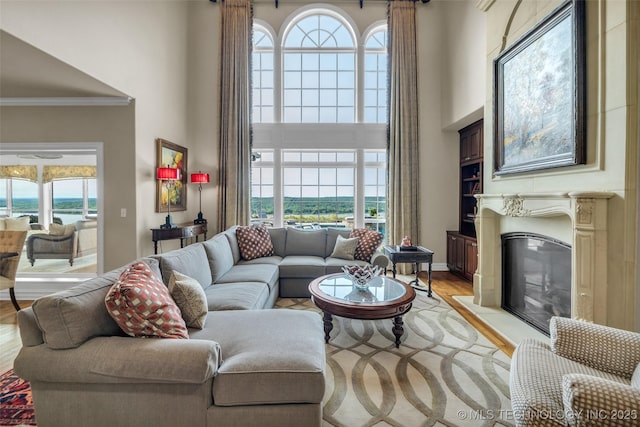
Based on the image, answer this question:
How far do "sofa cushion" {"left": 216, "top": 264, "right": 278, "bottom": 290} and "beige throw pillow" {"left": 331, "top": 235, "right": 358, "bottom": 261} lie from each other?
36.5 inches

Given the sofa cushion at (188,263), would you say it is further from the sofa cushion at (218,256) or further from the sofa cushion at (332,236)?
the sofa cushion at (332,236)

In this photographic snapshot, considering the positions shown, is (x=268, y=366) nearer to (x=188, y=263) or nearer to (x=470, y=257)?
(x=188, y=263)

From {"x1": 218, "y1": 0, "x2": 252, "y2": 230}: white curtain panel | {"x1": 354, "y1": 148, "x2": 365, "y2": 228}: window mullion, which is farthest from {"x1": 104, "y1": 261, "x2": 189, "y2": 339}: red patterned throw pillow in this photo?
{"x1": 354, "y1": 148, "x2": 365, "y2": 228}: window mullion

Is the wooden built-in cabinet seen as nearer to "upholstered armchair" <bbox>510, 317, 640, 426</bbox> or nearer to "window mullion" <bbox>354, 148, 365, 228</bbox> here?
"window mullion" <bbox>354, 148, 365, 228</bbox>

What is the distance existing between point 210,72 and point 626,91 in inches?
221

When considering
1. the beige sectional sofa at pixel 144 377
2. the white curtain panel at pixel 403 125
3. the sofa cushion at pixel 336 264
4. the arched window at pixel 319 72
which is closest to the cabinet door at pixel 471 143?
the white curtain panel at pixel 403 125

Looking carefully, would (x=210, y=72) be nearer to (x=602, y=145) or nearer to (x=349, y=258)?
(x=349, y=258)

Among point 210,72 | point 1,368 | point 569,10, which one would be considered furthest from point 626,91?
point 210,72

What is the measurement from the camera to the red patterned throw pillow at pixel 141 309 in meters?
1.44

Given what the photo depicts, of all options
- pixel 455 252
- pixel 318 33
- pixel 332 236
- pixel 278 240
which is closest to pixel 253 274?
pixel 278 240

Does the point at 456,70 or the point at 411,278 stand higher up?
the point at 456,70

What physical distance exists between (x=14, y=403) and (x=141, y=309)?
1.30 meters

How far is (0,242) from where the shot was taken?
3135mm

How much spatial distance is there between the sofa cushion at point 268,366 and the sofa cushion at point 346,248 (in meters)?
2.29
